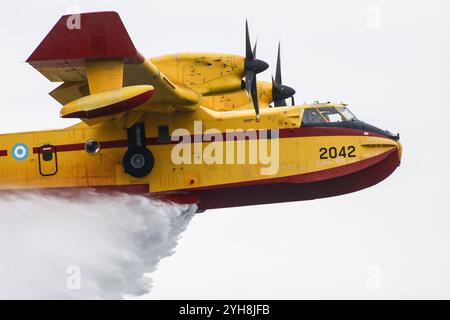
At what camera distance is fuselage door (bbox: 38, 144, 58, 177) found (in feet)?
104

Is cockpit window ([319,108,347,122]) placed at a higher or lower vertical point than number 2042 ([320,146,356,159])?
higher

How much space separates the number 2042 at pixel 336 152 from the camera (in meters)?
31.3

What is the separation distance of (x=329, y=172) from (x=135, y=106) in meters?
4.76

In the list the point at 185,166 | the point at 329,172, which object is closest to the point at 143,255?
the point at 185,166

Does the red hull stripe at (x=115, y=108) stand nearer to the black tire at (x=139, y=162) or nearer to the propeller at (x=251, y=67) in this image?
the black tire at (x=139, y=162)

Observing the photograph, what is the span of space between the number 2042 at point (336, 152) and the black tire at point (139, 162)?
365cm

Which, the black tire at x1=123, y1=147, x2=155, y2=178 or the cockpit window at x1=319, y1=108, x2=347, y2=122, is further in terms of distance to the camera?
the cockpit window at x1=319, y1=108, x2=347, y2=122

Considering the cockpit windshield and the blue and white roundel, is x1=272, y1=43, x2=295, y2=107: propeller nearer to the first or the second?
the cockpit windshield

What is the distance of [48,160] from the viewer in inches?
1246

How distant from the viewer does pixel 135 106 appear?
29.0 meters

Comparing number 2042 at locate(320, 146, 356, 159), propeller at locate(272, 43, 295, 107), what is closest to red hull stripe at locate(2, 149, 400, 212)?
number 2042 at locate(320, 146, 356, 159)

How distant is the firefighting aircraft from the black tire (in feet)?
0.07

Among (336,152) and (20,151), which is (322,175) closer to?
(336,152)

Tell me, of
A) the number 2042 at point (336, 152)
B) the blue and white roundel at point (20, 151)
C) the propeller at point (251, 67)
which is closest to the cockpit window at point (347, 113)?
the number 2042 at point (336, 152)
